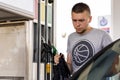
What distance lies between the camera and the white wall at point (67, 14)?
4570 mm

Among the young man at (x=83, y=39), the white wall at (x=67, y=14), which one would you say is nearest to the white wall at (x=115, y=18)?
the young man at (x=83, y=39)

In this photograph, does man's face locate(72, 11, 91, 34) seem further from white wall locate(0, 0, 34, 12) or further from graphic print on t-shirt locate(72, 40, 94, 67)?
white wall locate(0, 0, 34, 12)

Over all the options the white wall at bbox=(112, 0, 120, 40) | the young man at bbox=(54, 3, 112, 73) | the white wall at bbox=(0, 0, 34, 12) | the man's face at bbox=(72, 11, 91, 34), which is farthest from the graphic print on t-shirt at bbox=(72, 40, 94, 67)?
the white wall at bbox=(112, 0, 120, 40)

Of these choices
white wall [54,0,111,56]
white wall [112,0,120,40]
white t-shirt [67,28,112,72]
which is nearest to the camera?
white t-shirt [67,28,112,72]

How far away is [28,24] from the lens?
205cm

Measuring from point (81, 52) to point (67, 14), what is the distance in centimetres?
311

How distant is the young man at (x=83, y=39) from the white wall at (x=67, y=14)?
8.24ft

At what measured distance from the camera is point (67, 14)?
495 centimetres

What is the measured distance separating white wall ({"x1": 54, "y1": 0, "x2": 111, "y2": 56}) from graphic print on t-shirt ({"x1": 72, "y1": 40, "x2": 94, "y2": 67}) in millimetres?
2522

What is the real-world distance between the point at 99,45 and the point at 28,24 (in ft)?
1.97

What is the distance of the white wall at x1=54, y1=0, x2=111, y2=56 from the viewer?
457cm

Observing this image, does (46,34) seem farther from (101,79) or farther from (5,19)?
(101,79)

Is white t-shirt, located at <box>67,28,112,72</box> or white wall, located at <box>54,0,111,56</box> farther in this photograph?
white wall, located at <box>54,0,111,56</box>

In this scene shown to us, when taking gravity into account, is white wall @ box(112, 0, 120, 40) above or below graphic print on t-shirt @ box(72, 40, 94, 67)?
above
